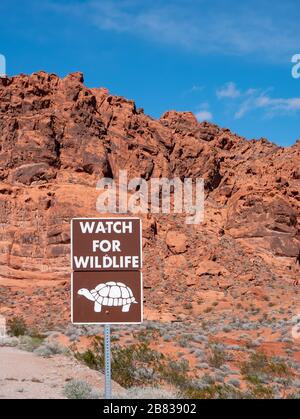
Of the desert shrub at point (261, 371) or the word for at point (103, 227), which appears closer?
the word for at point (103, 227)

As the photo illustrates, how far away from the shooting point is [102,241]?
7.97 m

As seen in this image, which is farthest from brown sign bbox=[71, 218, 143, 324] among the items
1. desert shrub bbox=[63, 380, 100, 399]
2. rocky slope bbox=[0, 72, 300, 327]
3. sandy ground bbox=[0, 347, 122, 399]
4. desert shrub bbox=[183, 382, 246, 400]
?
rocky slope bbox=[0, 72, 300, 327]

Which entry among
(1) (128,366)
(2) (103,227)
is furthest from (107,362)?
(1) (128,366)

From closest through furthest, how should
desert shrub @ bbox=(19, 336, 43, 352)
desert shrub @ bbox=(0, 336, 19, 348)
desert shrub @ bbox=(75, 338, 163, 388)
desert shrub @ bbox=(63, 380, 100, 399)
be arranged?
desert shrub @ bbox=(63, 380, 100, 399) < desert shrub @ bbox=(75, 338, 163, 388) < desert shrub @ bbox=(19, 336, 43, 352) < desert shrub @ bbox=(0, 336, 19, 348)

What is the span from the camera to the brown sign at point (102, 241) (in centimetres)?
798

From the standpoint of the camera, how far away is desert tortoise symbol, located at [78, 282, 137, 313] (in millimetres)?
7898

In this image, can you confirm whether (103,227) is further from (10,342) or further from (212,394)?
(10,342)

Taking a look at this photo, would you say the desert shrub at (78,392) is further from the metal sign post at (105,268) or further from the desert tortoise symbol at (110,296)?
the desert tortoise symbol at (110,296)

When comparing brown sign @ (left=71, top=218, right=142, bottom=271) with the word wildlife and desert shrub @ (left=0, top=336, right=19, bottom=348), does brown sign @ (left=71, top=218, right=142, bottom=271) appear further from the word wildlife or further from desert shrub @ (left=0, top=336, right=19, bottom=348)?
desert shrub @ (left=0, top=336, right=19, bottom=348)

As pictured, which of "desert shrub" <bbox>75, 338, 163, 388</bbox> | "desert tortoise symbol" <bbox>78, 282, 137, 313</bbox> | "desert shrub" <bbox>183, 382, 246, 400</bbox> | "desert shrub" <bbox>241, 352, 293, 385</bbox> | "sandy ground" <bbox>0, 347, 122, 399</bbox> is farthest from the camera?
"desert shrub" <bbox>241, 352, 293, 385</bbox>

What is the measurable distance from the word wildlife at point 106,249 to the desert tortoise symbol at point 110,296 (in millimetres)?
274

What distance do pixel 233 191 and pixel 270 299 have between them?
17.0 m

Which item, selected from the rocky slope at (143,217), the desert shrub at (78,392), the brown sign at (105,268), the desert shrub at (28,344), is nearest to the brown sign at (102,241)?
the brown sign at (105,268)
